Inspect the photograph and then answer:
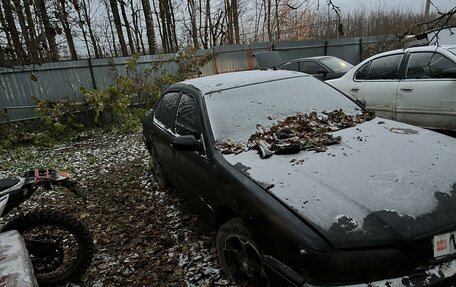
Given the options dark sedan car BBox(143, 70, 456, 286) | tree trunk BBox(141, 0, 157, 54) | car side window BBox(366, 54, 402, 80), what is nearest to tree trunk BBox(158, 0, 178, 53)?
tree trunk BBox(141, 0, 157, 54)

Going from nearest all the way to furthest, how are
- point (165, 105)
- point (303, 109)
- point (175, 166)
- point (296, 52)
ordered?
1. point (303, 109)
2. point (175, 166)
3. point (165, 105)
4. point (296, 52)

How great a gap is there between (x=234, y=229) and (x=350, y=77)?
496cm

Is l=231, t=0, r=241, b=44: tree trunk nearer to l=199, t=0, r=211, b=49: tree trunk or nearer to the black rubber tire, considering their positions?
l=199, t=0, r=211, b=49: tree trunk

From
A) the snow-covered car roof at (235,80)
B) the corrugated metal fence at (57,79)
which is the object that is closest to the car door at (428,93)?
the snow-covered car roof at (235,80)

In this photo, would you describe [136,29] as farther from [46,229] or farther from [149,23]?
[46,229]

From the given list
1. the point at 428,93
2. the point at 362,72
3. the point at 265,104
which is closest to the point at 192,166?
the point at 265,104

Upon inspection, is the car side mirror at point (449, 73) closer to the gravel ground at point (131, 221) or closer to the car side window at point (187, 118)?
the car side window at point (187, 118)

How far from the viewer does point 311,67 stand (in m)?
10.6

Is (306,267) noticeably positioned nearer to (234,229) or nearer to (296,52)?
(234,229)

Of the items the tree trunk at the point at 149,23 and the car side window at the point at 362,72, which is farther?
the tree trunk at the point at 149,23

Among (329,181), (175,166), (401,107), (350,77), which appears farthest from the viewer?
(350,77)

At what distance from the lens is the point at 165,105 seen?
446 centimetres

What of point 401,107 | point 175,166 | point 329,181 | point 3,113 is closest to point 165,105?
point 175,166

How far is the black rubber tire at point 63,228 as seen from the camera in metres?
2.88
